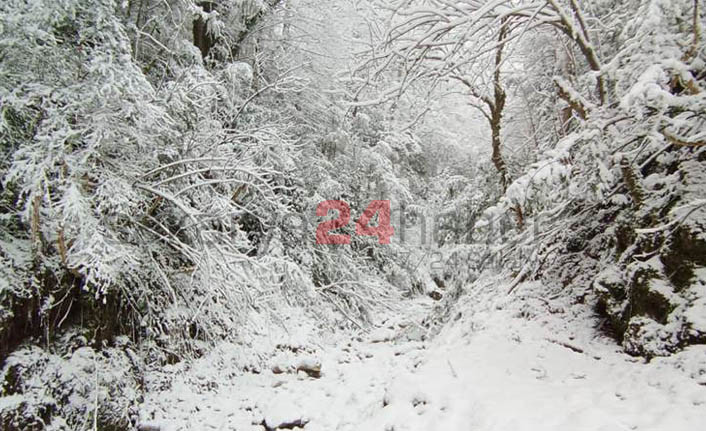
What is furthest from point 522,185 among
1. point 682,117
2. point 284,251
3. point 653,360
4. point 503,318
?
point 284,251

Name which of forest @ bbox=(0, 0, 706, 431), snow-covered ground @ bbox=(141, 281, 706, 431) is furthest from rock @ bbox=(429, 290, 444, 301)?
snow-covered ground @ bbox=(141, 281, 706, 431)

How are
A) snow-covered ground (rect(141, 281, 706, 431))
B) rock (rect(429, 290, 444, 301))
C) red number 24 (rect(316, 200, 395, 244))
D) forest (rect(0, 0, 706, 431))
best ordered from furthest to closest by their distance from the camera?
rock (rect(429, 290, 444, 301)) → red number 24 (rect(316, 200, 395, 244)) → forest (rect(0, 0, 706, 431)) → snow-covered ground (rect(141, 281, 706, 431))

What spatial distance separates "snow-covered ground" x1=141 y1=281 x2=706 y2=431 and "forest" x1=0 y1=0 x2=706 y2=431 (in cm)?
3

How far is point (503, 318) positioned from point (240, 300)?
11.0 ft

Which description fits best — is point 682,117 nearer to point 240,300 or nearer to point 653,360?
point 653,360

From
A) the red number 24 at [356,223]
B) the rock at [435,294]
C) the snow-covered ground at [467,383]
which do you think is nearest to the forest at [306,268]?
the snow-covered ground at [467,383]

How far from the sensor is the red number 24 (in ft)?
29.0

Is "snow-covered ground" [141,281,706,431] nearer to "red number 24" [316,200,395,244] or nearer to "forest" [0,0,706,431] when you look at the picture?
"forest" [0,0,706,431]

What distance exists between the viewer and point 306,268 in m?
8.06

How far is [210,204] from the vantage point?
5152 millimetres

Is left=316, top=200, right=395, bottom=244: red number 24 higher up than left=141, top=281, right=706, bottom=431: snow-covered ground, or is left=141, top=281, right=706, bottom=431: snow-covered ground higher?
left=316, top=200, right=395, bottom=244: red number 24

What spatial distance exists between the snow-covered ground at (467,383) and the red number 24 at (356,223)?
2.27 m

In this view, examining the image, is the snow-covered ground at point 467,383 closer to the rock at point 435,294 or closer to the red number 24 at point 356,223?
the red number 24 at point 356,223

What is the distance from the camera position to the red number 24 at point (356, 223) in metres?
8.85
